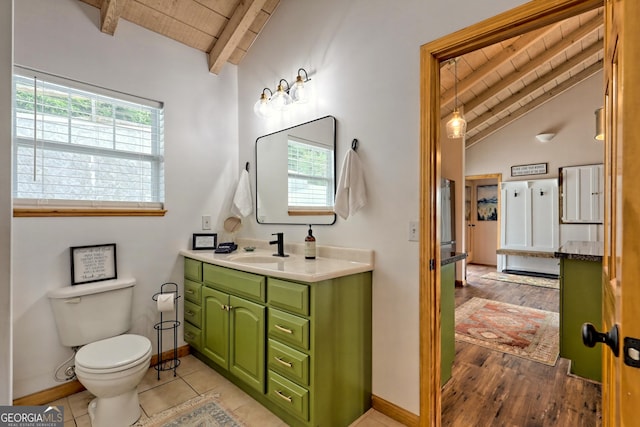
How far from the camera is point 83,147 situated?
6.95ft

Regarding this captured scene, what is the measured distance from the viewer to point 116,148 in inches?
89.5

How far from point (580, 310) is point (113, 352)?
10.4ft

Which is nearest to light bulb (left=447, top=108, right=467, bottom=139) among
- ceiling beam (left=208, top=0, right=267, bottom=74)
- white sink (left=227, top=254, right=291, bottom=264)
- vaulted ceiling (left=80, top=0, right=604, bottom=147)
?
vaulted ceiling (left=80, top=0, right=604, bottom=147)

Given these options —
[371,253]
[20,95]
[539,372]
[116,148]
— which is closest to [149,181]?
[116,148]

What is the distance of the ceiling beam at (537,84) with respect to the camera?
14.3 feet

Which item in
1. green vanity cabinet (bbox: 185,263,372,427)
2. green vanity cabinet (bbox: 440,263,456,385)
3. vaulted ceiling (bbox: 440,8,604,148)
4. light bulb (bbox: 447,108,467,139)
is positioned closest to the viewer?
green vanity cabinet (bbox: 185,263,372,427)

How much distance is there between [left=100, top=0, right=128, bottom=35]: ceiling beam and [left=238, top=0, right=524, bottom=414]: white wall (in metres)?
1.32

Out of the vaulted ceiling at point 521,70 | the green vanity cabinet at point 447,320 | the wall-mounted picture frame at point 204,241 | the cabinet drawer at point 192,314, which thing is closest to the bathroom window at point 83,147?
the wall-mounted picture frame at point 204,241

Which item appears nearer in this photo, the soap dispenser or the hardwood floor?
the hardwood floor

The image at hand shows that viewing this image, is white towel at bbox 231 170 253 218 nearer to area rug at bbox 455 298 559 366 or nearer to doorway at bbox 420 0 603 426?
doorway at bbox 420 0 603 426

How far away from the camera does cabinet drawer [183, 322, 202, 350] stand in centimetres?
236

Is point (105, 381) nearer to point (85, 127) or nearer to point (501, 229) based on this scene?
point (85, 127)

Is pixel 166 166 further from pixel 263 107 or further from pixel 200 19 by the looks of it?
pixel 200 19

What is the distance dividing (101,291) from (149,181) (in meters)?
0.90
